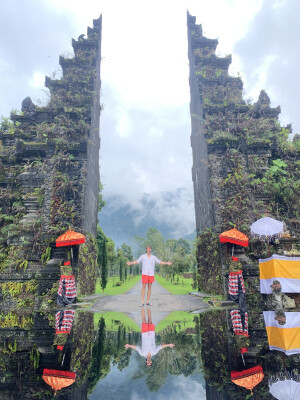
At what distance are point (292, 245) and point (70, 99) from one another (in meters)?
13.7

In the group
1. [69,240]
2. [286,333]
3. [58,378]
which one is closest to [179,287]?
[69,240]

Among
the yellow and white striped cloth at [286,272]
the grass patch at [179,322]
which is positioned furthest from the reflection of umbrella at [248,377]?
the yellow and white striped cloth at [286,272]

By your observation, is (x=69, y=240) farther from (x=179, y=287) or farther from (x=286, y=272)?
(x=179, y=287)

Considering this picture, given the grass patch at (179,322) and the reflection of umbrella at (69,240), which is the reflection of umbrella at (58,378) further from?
the reflection of umbrella at (69,240)

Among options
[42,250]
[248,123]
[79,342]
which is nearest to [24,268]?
[42,250]

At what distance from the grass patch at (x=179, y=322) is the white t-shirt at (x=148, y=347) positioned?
562 mm

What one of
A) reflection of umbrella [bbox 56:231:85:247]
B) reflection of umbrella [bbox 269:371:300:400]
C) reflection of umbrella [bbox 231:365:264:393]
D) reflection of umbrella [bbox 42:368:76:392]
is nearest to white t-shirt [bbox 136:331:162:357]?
reflection of umbrella [bbox 42:368:76:392]

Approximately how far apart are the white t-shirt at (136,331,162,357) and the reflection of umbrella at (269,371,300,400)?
159 cm

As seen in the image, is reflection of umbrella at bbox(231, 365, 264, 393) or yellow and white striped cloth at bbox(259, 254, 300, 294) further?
yellow and white striped cloth at bbox(259, 254, 300, 294)

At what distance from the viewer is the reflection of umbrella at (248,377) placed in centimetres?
277

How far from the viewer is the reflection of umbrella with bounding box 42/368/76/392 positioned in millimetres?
2828

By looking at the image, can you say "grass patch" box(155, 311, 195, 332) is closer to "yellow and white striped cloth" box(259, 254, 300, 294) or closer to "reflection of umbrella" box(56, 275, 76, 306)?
"yellow and white striped cloth" box(259, 254, 300, 294)

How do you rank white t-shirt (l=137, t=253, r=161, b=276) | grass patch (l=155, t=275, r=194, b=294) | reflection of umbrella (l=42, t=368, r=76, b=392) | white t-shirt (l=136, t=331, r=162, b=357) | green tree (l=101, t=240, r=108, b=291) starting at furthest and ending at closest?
grass patch (l=155, t=275, r=194, b=294) → green tree (l=101, t=240, r=108, b=291) → white t-shirt (l=137, t=253, r=161, b=276) → white t-shirt (l=136, t=331, r=162, b=357) → reflection of umbrella (l=42, t=368, r=76, b=392)

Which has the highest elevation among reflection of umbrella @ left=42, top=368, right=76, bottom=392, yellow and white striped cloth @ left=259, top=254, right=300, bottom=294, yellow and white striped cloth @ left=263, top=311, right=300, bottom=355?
yellow and white striped cloth @ left=259, top=254, right=300, bottom=294
